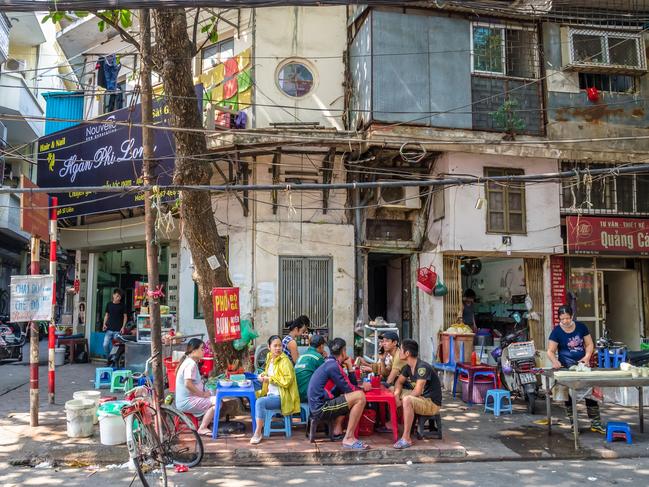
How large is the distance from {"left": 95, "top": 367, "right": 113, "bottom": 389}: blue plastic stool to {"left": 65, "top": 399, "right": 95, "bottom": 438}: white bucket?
3779 millimetres

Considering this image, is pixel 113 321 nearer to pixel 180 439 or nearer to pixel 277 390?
pixel 277 390

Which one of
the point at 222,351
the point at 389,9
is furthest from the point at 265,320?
the point at 389,9

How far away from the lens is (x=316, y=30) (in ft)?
43.2

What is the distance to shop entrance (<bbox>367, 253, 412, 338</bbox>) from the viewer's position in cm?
1384

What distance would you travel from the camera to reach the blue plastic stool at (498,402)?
9539 mm

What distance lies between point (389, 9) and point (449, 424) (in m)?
8.59

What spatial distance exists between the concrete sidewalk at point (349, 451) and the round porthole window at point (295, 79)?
754 cm

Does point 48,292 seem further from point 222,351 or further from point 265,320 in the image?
point 265,320

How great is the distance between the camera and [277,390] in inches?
305

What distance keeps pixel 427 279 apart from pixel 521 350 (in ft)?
Result: 9.77

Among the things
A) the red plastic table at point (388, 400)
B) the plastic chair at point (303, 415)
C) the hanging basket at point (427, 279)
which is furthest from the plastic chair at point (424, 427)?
the hanging basket at point (427, 279)

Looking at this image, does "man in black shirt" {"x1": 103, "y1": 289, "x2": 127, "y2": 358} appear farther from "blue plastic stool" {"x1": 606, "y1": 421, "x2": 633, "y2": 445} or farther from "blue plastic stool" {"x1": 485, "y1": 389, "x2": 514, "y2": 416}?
"blue plastic stool" {"x1": 606, "y1": 421, "x2": 633, "y2": 445}

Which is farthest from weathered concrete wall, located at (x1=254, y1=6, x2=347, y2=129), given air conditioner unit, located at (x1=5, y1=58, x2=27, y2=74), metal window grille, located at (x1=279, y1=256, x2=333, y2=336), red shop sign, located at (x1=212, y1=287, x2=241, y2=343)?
air conditioner unit, located at (x1=5, y1=58, x2=27, y2=74)

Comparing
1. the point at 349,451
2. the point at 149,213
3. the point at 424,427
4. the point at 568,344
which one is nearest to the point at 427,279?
the point at 568,344
